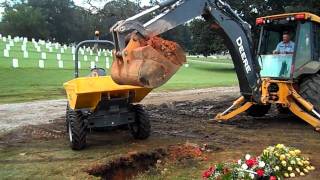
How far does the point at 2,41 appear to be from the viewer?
1750 inches

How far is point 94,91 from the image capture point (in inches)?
329

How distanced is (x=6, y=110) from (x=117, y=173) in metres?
7.76

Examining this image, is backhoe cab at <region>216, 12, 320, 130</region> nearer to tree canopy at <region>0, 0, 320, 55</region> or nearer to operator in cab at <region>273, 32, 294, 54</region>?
operator in cab at <region>273, 32, 294, 54</region>

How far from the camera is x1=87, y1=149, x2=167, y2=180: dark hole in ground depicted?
731 cm

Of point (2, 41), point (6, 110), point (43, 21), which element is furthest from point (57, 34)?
point (6, 110)

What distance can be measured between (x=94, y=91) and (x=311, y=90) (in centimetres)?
477

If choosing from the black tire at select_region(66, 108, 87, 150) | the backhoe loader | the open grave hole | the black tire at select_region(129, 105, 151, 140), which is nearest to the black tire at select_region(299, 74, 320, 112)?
the backhoe loader

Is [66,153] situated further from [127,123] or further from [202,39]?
[202,39]

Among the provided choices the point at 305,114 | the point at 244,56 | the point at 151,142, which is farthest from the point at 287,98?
the point at 151,142

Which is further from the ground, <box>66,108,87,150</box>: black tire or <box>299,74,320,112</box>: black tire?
<box>299,74,320,112</box>: black tire

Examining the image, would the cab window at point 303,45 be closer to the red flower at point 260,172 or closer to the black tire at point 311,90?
the black tire at point 311,90

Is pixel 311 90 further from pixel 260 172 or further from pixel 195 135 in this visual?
pixel 260 172

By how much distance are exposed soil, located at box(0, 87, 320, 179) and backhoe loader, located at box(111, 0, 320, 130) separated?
555mm

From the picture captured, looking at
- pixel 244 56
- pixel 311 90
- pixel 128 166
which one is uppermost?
pixel 244 56
